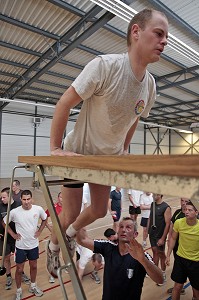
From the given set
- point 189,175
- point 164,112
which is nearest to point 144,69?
point 189,175

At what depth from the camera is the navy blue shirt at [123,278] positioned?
2.50 m

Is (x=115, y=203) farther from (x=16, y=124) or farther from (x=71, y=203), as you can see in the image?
(x=16, y=124)

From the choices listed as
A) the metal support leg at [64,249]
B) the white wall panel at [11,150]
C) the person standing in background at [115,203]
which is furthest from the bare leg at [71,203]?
the white wall panel at [11,150]

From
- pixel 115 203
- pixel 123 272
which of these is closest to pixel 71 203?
pixel 123 272

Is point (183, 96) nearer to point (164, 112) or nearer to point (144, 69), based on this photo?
point (164, 112)

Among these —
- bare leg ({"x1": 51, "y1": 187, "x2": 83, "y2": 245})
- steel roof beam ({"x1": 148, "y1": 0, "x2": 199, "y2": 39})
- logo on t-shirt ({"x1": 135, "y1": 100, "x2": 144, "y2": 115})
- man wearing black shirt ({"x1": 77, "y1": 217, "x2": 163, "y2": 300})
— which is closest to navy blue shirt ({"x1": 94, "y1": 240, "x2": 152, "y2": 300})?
man wearing black shirt ({"x1": 77, "y1": 217, "x2": 163, "y2": 300})

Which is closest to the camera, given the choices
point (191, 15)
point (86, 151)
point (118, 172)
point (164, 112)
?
point (118, 172)

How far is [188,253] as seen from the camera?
10.9 feet

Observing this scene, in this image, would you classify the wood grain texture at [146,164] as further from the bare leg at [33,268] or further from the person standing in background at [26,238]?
the bare leg at [33,268]

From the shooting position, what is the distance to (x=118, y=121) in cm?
151

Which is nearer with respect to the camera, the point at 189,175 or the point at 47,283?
the point at 189,175

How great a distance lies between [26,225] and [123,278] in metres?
2.04

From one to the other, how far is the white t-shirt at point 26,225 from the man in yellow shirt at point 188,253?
219cm

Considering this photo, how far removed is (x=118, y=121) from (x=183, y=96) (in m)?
13.6
